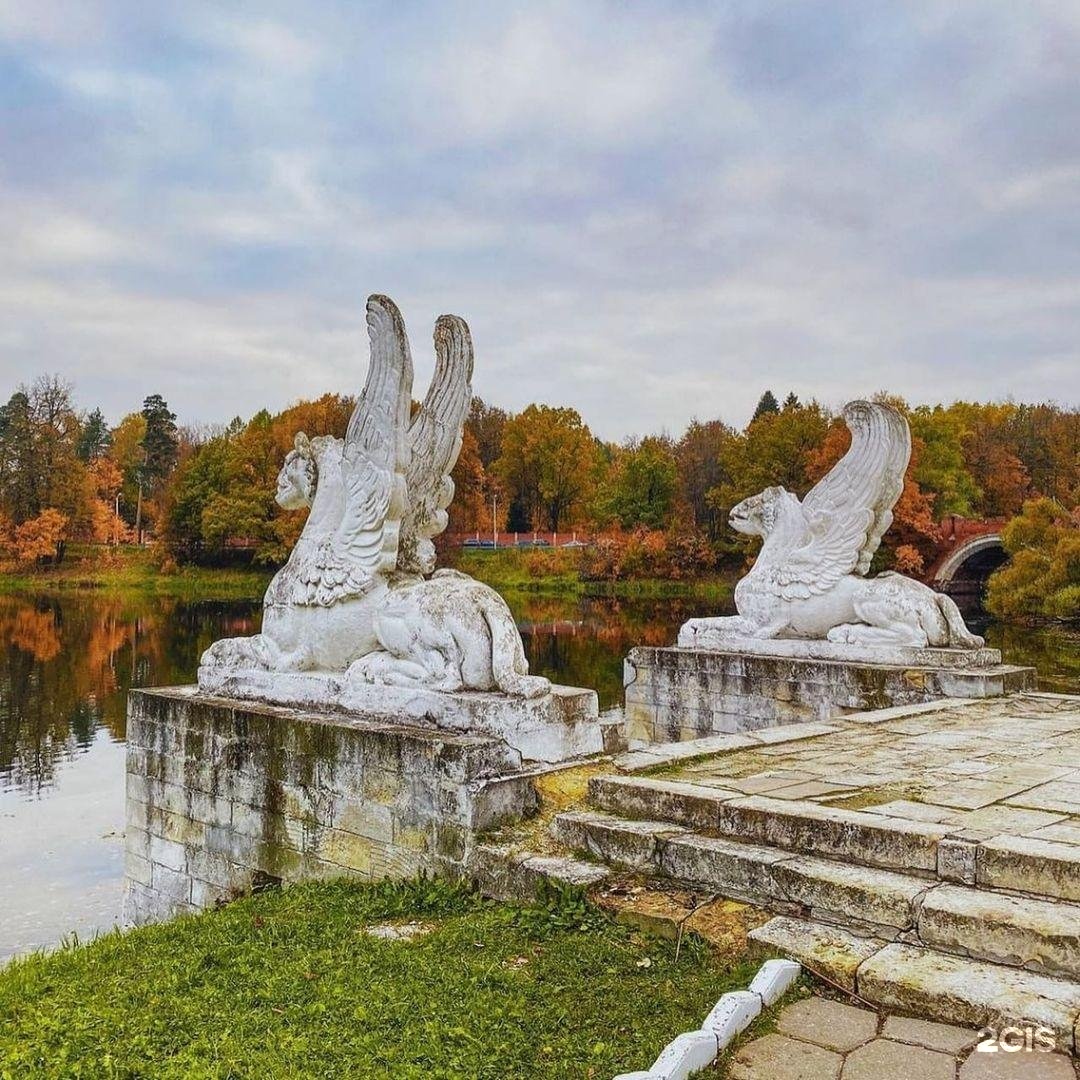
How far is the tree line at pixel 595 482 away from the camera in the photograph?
122 feet

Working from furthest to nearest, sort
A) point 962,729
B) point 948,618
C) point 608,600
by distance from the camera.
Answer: point 608,600 < point 948,618 < point 962,729

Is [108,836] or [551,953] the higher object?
[551,953]

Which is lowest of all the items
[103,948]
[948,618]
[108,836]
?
[108,836]

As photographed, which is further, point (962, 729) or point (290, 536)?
point (290, 536)

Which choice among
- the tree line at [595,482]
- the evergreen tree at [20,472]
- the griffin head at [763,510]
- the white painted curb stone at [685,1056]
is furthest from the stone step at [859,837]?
the evergreen tree at [20,472]

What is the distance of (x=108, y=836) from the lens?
8.83m

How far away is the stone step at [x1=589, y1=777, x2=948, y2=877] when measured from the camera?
3256 mm

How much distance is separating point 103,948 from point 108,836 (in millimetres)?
5244

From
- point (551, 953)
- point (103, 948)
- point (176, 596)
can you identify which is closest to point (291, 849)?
point (103, 948)

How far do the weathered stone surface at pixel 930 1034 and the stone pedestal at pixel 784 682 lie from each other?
4220mm

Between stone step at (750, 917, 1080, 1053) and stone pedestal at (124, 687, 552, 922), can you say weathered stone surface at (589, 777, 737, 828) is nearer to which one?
stone pedestal at (124, 687, 552, 922)

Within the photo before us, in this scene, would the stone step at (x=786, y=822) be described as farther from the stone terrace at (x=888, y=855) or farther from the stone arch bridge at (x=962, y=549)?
the stone arch bridge at (x=962, y=549)

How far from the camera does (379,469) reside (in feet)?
18.3

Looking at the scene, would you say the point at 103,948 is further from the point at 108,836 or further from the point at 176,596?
the point at 176,596
